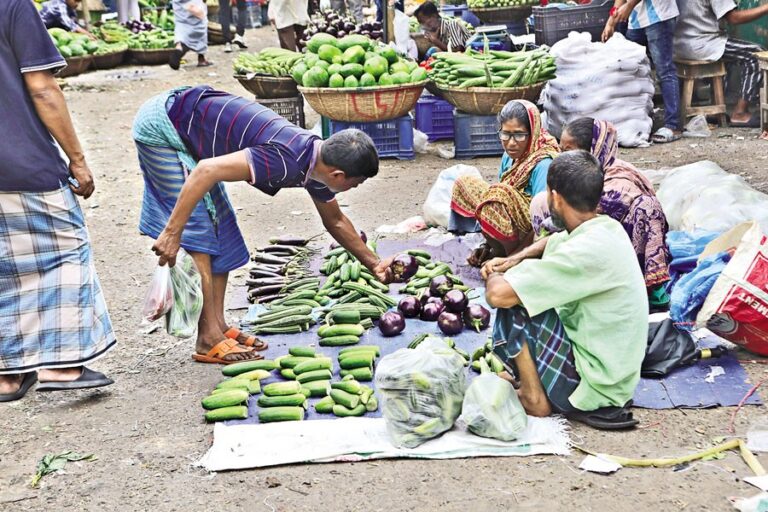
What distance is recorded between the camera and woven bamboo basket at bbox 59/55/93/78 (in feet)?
50.1

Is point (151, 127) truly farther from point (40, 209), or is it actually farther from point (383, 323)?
point (383, 323)

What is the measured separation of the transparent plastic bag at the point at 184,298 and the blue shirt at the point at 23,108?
2.39 ft

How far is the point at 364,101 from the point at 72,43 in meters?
8.67

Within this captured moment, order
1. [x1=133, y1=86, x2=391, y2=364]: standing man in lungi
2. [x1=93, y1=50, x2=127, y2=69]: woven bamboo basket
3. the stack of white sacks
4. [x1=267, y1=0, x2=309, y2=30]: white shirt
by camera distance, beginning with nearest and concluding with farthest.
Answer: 1. [x1=133, y1=86, x2=391, y2=364]: standing man in lungi
2. the stack of white sacks
3. [x1=267, y1=0, x2=309, y2=30]: white shirt
4. [x1=93, y1=50, x2=127, y2=69]: woven bamboo basket

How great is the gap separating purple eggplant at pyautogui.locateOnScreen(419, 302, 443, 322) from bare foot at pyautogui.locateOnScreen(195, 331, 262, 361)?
1.03 metres

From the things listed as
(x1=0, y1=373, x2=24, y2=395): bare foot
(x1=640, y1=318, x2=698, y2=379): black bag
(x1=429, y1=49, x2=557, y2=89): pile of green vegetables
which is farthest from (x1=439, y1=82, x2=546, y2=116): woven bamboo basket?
(x1=0, y1=373, x2=24, y2=395): bare foot

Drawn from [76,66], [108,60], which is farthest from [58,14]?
[108,60]

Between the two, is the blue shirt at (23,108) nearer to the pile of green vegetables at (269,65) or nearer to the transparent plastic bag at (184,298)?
the transparent plastic bag at (184,298)

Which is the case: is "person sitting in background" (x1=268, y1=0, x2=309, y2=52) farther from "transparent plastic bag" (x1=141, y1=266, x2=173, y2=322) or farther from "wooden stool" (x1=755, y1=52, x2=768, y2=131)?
"transparent plastic bag" (x1=141, y1=266, x2=173, y2=322)

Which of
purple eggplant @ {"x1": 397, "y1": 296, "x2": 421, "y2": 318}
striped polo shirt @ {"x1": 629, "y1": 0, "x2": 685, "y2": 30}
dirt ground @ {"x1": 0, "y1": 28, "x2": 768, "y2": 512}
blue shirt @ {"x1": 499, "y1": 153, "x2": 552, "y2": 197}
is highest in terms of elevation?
striped polo shirt @ {"x1": 629, "y1": 0, "x2": 685, "y2": 30}

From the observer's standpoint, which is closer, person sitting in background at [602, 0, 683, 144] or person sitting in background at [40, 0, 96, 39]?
person sitting in background at [602, 0, 683, 144]

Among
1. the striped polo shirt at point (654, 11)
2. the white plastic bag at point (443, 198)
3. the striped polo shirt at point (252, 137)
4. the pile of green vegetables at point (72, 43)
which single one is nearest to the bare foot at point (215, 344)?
the striped polo shirt at point (252, 137)

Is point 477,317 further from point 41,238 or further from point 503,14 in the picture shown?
point 503,14

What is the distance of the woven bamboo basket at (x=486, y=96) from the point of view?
8797mm
